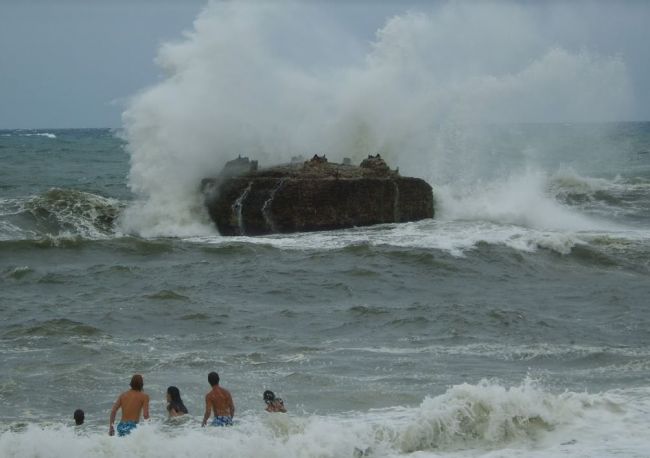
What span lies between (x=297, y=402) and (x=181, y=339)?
8.51 ft

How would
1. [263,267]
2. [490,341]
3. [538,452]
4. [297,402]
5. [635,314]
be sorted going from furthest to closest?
1. [263,267]
2. [635,314]
3. [490,341]
4. [297,402]
5. [538,452]

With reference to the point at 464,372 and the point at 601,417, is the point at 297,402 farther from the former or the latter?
the point at 601,417

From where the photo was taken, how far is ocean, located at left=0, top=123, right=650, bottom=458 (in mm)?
8023

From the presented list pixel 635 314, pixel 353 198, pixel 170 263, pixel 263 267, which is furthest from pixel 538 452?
pixel 353 198

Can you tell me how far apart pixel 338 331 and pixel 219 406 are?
368 cm

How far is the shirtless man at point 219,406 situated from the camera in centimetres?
808

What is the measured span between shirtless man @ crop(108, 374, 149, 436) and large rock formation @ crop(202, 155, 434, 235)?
A: 31.5 feet

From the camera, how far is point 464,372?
981 cm

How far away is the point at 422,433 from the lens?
8.02 m

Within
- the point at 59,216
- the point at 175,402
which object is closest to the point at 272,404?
the point at 175,402

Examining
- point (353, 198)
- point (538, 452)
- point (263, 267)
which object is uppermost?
point (353, 198)

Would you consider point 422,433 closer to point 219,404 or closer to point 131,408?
point 219,404

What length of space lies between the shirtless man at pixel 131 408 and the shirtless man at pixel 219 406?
487mm

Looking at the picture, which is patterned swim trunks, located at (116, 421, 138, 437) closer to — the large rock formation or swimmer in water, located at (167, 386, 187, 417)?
swimmer in water, located at (167, 386, 187, 417)
